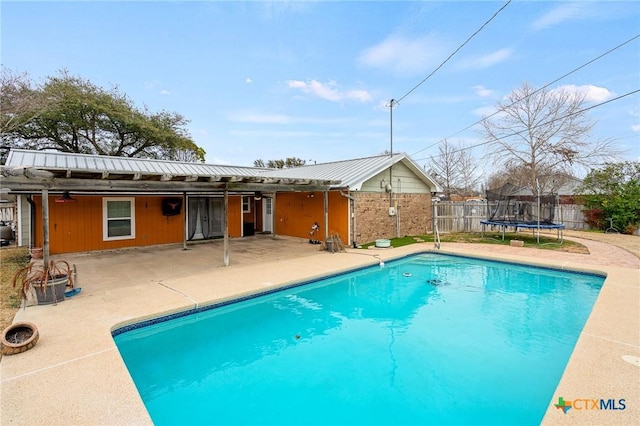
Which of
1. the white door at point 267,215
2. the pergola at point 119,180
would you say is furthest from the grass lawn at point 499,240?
the white door at point 267,215

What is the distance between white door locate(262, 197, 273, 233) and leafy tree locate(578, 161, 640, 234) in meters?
16.2

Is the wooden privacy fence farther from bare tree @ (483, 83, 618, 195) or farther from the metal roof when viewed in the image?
the metal roof

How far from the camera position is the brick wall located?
499 inches

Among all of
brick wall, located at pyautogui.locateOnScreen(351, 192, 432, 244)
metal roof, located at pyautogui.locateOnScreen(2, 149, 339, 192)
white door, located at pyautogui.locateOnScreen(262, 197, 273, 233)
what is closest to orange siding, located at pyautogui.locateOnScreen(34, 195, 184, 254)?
metal roof, located at pyautogui.locateOnScreen(2, 149, 339, 192)

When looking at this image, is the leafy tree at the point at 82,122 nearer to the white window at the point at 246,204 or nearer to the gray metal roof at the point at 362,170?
the white window at the point at 246,204

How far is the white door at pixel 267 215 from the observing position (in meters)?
16.5

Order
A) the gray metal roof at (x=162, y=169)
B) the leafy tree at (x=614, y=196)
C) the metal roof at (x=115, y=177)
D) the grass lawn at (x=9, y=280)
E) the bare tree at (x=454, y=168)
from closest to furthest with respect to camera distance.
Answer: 1. the grass lawn at (x=9, y=280)
2. the metal roof at (x=115, y=177)
3. the gray metal roof at (x=162, y=169)
4. the leafy tree at (x=614, y=196)
5. the bare tree at (x=454, y=168)

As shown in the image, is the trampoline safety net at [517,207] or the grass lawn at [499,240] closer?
the grass lawn at [499,240]

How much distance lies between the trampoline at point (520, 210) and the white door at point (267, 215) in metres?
10.2

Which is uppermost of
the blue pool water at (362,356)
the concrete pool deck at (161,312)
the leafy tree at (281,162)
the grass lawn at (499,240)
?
the leafy tree at (281,162)

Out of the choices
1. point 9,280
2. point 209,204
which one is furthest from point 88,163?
point 209,204

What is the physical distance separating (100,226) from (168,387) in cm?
990

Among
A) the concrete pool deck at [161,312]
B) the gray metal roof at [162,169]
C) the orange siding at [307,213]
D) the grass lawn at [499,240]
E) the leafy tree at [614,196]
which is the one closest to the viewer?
the concrete pool deck at [161,312]

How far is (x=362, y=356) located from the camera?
4.60m
